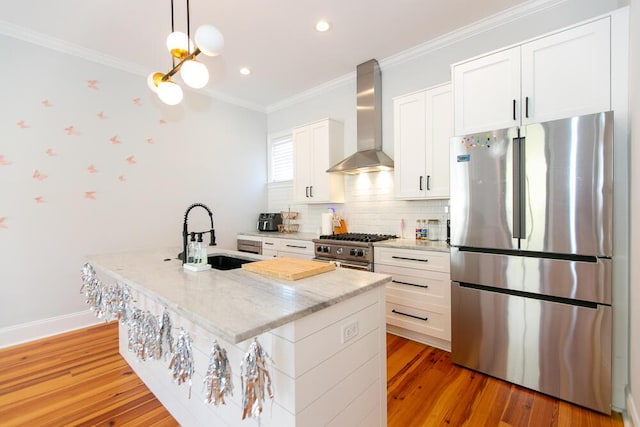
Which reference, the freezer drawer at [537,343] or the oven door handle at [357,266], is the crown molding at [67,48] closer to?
the oven door handle at [357,266]

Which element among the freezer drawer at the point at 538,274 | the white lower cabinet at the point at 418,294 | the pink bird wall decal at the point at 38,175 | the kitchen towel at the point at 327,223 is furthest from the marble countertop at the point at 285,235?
the pink bird wall decal at the point at 38,175

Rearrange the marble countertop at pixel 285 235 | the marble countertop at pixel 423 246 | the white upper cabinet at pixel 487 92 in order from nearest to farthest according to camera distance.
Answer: the white upper cabinet at pixel 487 92 → the marble countertop at pixel 423 246 → the marble countertop at pixel 285 235

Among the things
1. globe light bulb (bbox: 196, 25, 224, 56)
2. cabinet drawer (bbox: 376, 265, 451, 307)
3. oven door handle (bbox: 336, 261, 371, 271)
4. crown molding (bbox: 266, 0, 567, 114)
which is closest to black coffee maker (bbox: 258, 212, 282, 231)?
oven door handle (bbox: 336, 261, 371, 271)

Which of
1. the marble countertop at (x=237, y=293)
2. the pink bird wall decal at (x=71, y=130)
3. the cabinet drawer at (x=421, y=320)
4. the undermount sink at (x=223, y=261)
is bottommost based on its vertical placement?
the cabinet drawer at (x=421, y=320)

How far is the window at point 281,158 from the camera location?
185 inches

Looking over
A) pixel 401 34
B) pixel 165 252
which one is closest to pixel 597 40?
pixel 401 34

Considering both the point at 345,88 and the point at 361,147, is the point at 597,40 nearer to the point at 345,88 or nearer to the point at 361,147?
the point at 361,147

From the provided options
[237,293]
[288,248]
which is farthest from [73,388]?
[288,248]

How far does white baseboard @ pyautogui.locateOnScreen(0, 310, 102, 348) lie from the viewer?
9.05 ft

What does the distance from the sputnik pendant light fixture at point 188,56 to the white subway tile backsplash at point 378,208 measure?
7.84 feet

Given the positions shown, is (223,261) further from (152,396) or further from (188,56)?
(188,56)

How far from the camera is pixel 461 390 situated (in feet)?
6.75

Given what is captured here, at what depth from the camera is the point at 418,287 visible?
2.71 meters

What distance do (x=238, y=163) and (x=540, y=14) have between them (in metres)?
3.89
